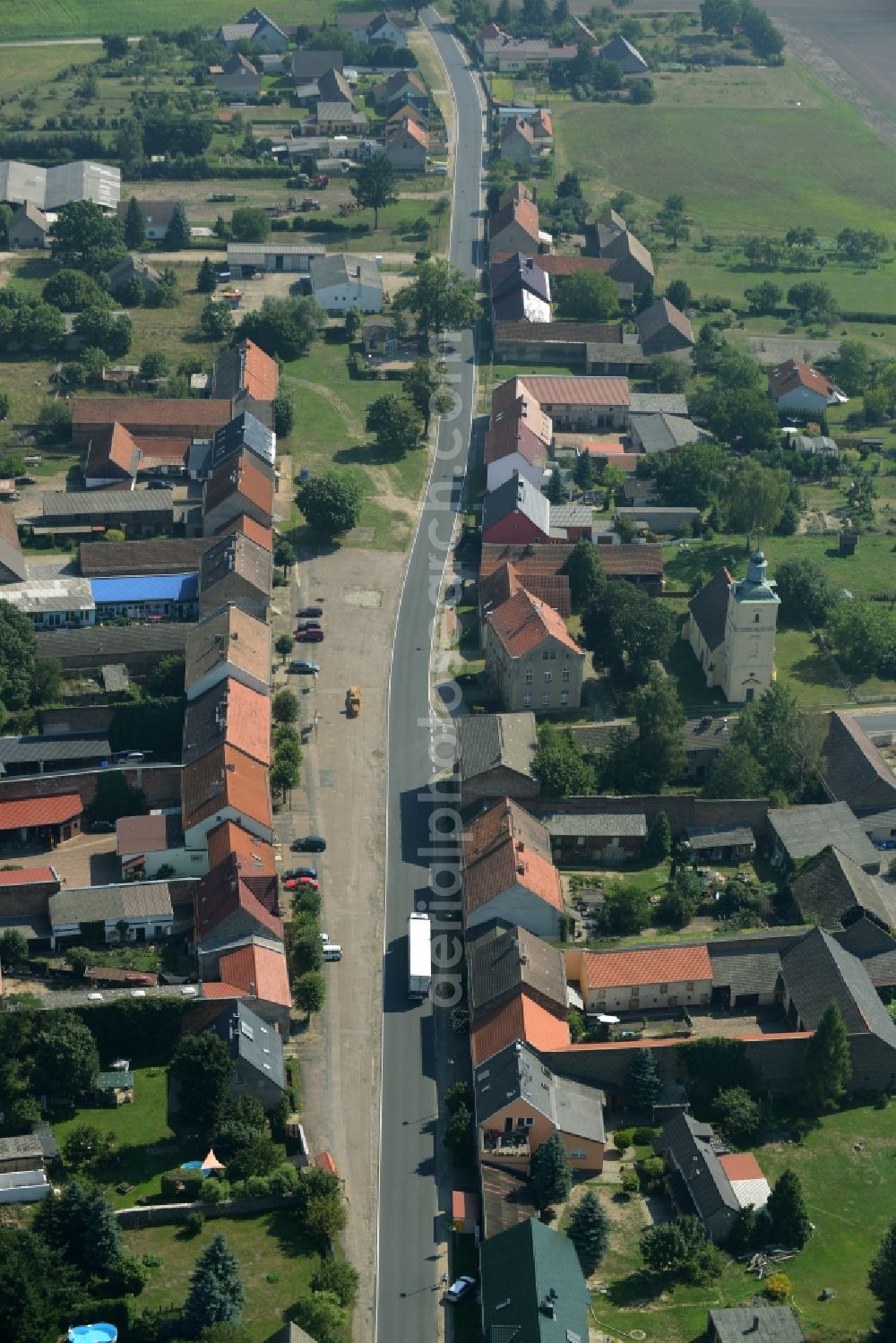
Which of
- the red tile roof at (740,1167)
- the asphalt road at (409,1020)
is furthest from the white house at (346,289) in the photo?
the red tile roof at (740,1167)

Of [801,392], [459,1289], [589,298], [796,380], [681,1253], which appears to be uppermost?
[589,298]

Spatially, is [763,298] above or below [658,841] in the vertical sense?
above

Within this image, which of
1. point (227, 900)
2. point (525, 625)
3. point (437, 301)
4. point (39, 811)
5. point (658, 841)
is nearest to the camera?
point (227, 900)

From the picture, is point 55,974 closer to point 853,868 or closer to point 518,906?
point 518,906

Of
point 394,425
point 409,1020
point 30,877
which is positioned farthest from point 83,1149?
point 394,425

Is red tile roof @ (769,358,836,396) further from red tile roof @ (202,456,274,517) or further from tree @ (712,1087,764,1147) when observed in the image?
tree @ (712,1087,764,1147)

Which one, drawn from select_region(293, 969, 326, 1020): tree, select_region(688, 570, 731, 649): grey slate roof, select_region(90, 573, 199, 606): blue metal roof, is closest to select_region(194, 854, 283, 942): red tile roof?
select_region(293, 969, 326, 1020): tree

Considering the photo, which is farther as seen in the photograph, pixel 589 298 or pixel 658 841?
pixel 589 298

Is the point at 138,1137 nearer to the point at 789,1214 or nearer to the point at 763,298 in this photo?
the point at 789,1214

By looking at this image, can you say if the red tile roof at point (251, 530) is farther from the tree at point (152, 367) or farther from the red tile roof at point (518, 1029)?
the red tile roof at point (518, 1029)
